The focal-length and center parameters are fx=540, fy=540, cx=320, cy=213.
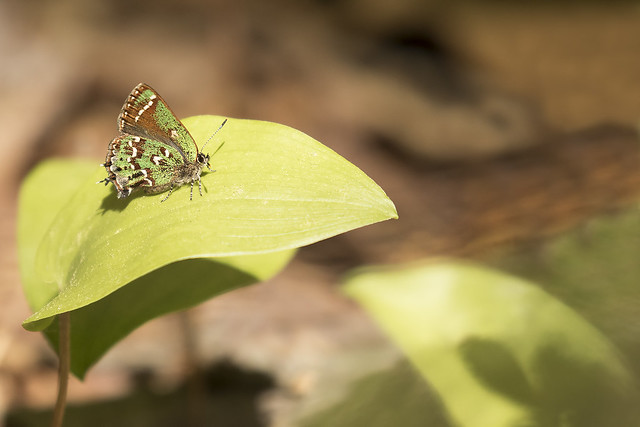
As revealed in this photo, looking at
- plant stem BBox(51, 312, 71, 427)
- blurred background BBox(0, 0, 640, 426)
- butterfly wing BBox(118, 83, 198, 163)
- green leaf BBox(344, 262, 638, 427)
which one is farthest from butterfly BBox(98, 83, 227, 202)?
blurred background BBox(0, 0, 640, 426)

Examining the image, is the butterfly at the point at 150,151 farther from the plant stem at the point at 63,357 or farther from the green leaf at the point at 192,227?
the plant stem at the point at 63,357

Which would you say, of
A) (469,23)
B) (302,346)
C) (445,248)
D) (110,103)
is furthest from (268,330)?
(469,23)

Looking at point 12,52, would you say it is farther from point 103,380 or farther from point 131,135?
point 131,135

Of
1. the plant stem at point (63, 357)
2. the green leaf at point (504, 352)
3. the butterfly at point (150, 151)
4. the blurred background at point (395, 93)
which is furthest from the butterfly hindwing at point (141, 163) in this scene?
the blurred background at point (395, 93)

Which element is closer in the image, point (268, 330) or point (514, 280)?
point (514, 280)

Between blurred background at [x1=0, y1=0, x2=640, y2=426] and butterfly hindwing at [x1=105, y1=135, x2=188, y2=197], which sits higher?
blurred background at [x1=0, y1=0, x2=640, y2=426]

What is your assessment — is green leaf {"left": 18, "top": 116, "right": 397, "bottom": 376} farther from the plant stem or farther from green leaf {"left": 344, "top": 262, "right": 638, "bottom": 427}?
green leaf {"left": 344, "top": 262, "right": 638, "bottom": 427}
